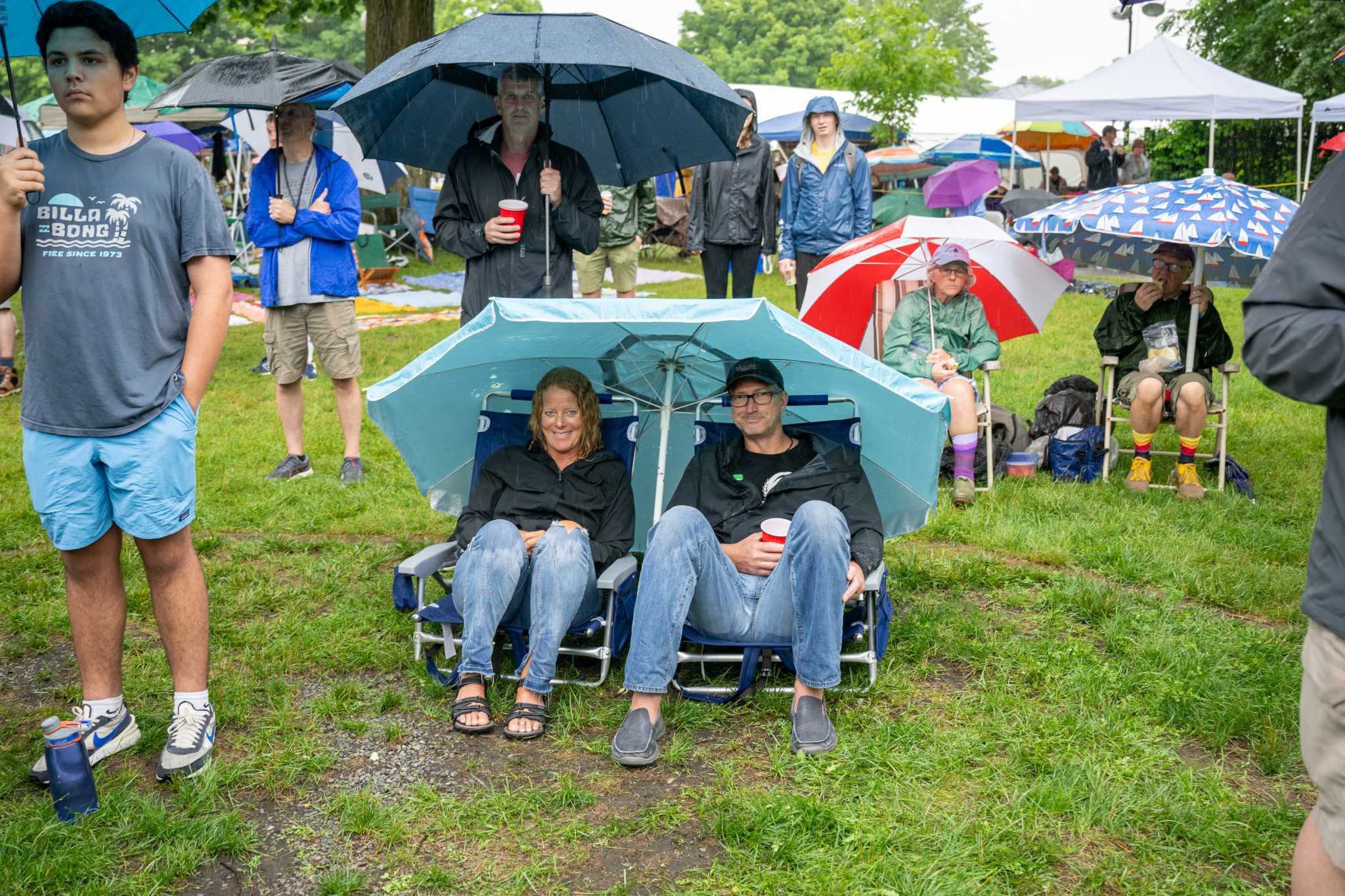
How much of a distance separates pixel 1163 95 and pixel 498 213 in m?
6.66

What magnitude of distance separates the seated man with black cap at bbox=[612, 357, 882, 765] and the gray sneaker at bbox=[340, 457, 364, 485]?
9.97 ft

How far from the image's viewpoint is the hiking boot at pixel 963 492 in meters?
6.26

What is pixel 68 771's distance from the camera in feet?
10.2

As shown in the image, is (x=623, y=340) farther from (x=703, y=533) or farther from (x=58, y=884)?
(x=58, y=884)

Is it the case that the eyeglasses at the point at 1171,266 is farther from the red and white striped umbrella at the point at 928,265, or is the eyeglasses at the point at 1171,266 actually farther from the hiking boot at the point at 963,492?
the hiking boot at the point at 963,492

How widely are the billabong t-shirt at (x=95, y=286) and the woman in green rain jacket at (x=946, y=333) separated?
4.35 metres

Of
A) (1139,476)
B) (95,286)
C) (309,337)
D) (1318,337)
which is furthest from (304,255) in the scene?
(1318,337)

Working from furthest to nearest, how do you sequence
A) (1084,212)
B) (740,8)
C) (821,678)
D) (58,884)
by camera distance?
1. (740,8)
2. (1084,212)
3. (821,678)
4. (58,884)

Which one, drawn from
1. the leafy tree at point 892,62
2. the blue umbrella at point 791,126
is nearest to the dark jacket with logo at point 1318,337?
the blue umbrella at point 791,126

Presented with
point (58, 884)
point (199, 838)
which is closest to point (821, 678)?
point (199, 838)

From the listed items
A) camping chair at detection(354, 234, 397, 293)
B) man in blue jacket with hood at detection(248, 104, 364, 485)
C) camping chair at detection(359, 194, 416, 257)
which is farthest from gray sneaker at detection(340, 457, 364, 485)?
camping chair at detection(359, 194, 416, 257)

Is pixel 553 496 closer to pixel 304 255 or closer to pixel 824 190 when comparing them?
pixel 304 255

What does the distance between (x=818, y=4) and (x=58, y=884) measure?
68155 millimetres

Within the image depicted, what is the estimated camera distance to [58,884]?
288 centimetres
